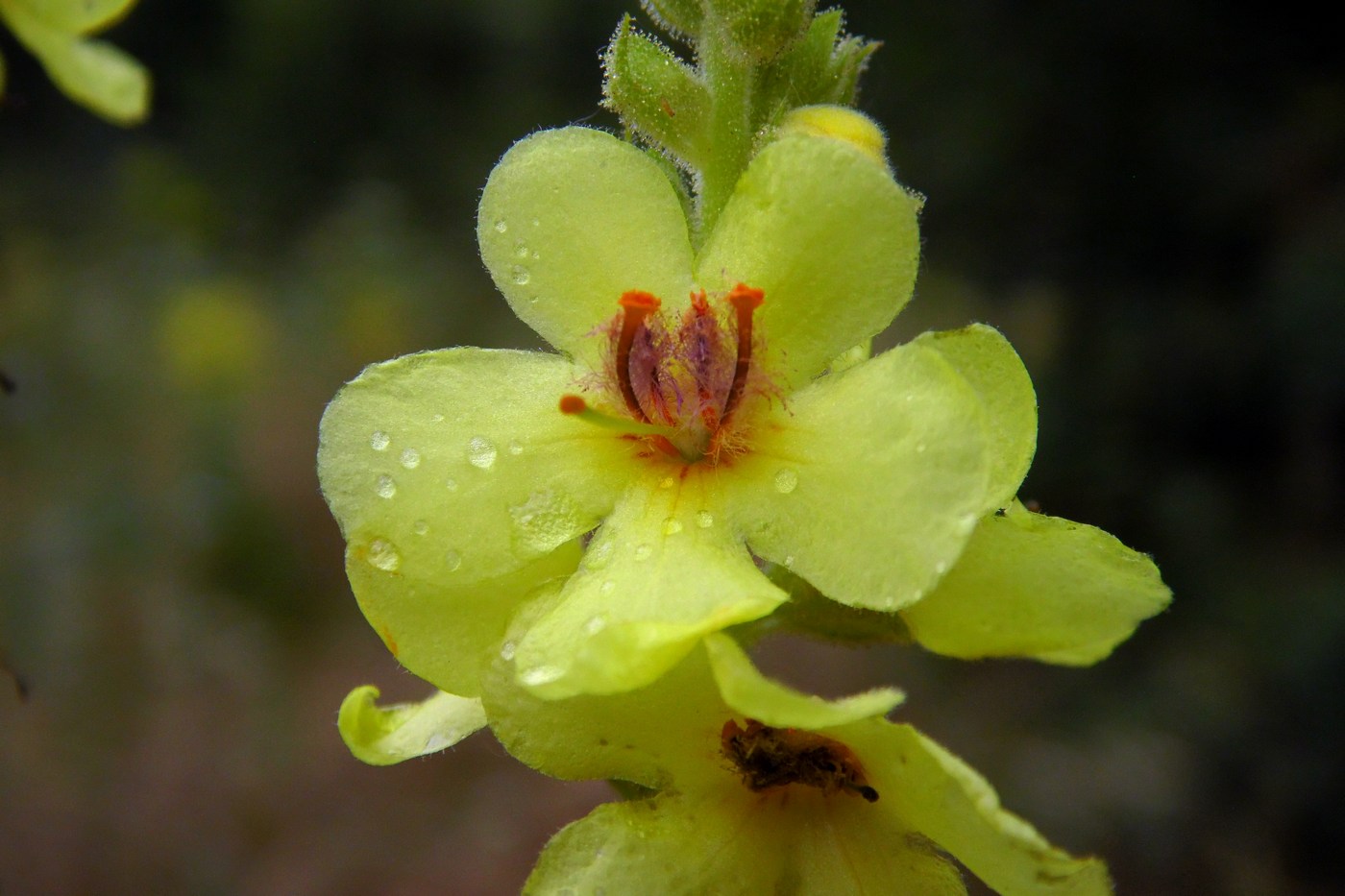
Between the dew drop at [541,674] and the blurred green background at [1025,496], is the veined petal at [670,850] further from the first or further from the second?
the blurred green background at [1025,496]

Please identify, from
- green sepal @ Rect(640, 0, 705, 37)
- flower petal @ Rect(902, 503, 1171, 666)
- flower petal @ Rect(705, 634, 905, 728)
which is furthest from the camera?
green sepal @ Rect(640, 0, 705, 37)

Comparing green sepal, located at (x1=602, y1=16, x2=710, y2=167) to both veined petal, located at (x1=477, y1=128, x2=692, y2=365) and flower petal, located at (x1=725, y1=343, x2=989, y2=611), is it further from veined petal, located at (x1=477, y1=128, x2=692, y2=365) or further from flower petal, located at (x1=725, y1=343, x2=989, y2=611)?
flower petal, located at (x1=725, y1=343, x2=989, y2=611)

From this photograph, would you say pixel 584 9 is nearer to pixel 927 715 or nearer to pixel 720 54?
pixel 927 715

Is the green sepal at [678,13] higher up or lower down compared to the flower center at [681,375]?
higher up

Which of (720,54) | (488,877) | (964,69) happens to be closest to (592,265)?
(720,54)

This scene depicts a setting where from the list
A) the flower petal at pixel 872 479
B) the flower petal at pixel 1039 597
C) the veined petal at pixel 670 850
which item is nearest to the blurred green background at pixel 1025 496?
the veined petal at pixel 670 850

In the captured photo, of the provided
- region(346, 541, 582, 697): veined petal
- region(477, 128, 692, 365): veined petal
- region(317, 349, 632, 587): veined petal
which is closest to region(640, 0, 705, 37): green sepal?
region(477, 128, 692, 365): veined petal
